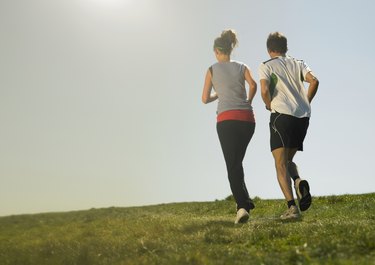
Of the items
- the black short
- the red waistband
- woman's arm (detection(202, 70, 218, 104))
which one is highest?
woman's arm (detection(202, 70, 218, 104))

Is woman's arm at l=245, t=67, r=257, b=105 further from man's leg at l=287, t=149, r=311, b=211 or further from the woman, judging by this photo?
man's leg at l=287, t=149, r=311, b=211

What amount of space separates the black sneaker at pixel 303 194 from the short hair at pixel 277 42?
2901mm

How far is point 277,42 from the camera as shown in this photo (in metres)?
10.6

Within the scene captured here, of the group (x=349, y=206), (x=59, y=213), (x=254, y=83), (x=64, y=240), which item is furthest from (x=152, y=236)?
(x=349, y=206)

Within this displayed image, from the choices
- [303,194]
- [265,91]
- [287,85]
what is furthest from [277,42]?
[303,194]

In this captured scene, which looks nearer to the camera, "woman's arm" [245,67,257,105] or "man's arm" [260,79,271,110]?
"man's arm" [260,79,271,110]

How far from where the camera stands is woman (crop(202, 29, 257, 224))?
10391 millimetres

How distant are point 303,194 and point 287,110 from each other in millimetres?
1727

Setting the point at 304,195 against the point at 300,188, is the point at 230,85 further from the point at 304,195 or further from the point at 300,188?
the point at 304,195

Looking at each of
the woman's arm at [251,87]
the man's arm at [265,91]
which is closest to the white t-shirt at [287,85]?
the man's arm at [265,91]

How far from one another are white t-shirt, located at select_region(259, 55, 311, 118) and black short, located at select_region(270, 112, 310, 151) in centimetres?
11

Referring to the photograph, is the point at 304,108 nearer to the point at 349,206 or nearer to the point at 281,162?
the point at 281,162

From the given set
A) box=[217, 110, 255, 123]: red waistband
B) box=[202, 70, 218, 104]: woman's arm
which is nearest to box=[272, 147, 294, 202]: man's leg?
box=[217, 110, 255, 123]: red waistband

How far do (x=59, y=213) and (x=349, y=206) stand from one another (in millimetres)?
8455
